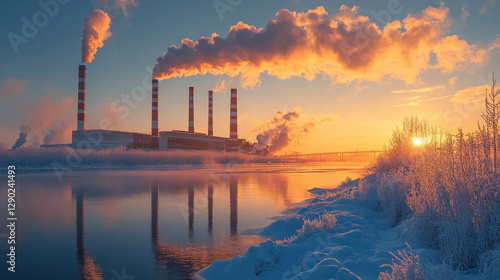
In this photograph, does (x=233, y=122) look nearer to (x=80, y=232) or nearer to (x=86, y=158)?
(x=86, y=158)

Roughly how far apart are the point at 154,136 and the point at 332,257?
52820 millimetres

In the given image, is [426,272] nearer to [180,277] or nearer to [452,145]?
[180,277]

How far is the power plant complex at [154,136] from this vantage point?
48.3 m

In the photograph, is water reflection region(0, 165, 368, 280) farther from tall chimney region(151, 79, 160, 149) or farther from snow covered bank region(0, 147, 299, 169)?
tall chimney region(151, 79, 160, 149)

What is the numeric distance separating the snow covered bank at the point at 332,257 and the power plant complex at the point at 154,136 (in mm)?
44969

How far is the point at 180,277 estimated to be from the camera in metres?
4.02

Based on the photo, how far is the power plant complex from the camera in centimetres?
4834

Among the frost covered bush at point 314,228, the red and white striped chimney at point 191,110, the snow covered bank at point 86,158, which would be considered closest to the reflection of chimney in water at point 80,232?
the frost covered bush at point 314,228

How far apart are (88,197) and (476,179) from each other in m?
10.6

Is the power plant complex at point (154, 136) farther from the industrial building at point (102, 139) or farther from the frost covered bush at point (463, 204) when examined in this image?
the frost covered bush at point (463, 204)

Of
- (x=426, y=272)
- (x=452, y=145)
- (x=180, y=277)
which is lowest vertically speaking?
(x=180, y=277)

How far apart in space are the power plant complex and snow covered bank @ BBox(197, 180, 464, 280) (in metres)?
45.0

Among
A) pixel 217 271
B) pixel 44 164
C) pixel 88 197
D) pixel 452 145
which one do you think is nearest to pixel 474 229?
pixel 452 145

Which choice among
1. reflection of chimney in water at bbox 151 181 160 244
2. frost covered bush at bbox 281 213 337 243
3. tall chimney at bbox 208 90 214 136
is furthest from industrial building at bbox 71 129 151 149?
frost covered bush at bbox 281 213 337 243
